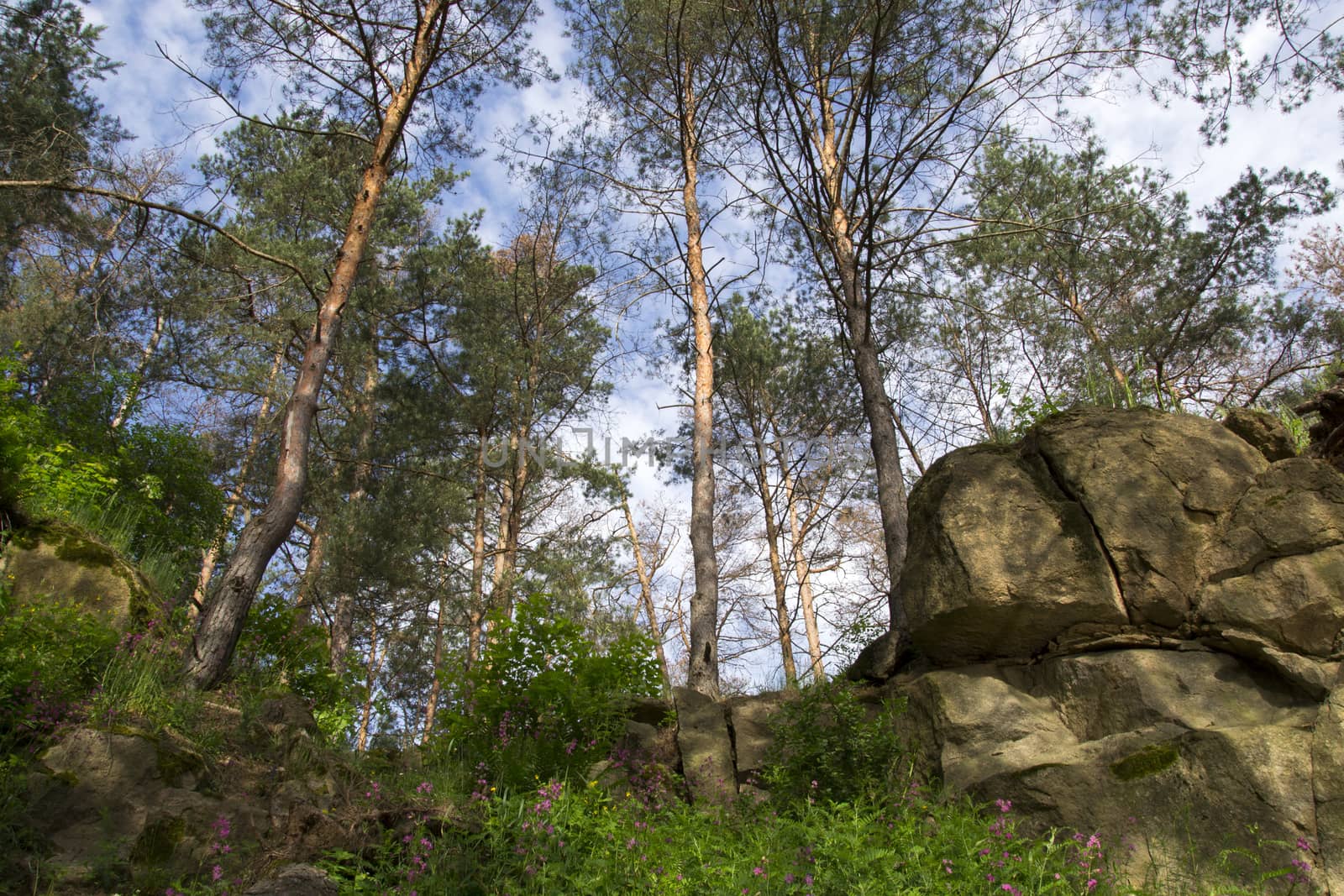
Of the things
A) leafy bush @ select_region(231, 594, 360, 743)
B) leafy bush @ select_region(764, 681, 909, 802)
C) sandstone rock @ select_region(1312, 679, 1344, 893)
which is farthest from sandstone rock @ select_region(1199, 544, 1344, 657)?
leafy bush @ select_region(231, 594, 360, 743)

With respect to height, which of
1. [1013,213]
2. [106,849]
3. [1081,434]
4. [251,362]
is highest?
[1013,213]

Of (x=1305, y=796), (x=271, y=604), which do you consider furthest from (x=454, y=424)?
(x=1305, y=796)

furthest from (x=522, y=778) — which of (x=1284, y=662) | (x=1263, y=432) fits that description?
(x=1263, y=432)

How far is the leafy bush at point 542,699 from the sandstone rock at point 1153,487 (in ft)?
10.8

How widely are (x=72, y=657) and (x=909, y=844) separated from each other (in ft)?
15.1

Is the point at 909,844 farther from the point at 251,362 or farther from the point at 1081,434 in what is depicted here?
the point at 251,362

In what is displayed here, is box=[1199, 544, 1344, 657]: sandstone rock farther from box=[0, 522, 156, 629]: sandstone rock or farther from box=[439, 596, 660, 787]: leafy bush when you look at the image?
box=[0, 522, 156, 629]: sandstone rock

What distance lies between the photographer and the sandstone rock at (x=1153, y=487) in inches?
185

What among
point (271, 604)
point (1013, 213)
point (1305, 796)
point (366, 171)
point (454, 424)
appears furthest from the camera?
point (454, 424)

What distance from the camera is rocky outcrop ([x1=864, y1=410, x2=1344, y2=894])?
12.0 feet

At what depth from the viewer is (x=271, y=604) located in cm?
670

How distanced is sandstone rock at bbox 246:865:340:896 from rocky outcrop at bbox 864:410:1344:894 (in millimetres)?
3240

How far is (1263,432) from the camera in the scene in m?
5.27

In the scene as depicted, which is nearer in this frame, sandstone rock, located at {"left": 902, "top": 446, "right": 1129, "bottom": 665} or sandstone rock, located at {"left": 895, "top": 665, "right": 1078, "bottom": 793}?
sandstone rock, located at {"left": 895, "top": 665, "right": 1078, "bottom": 793}
